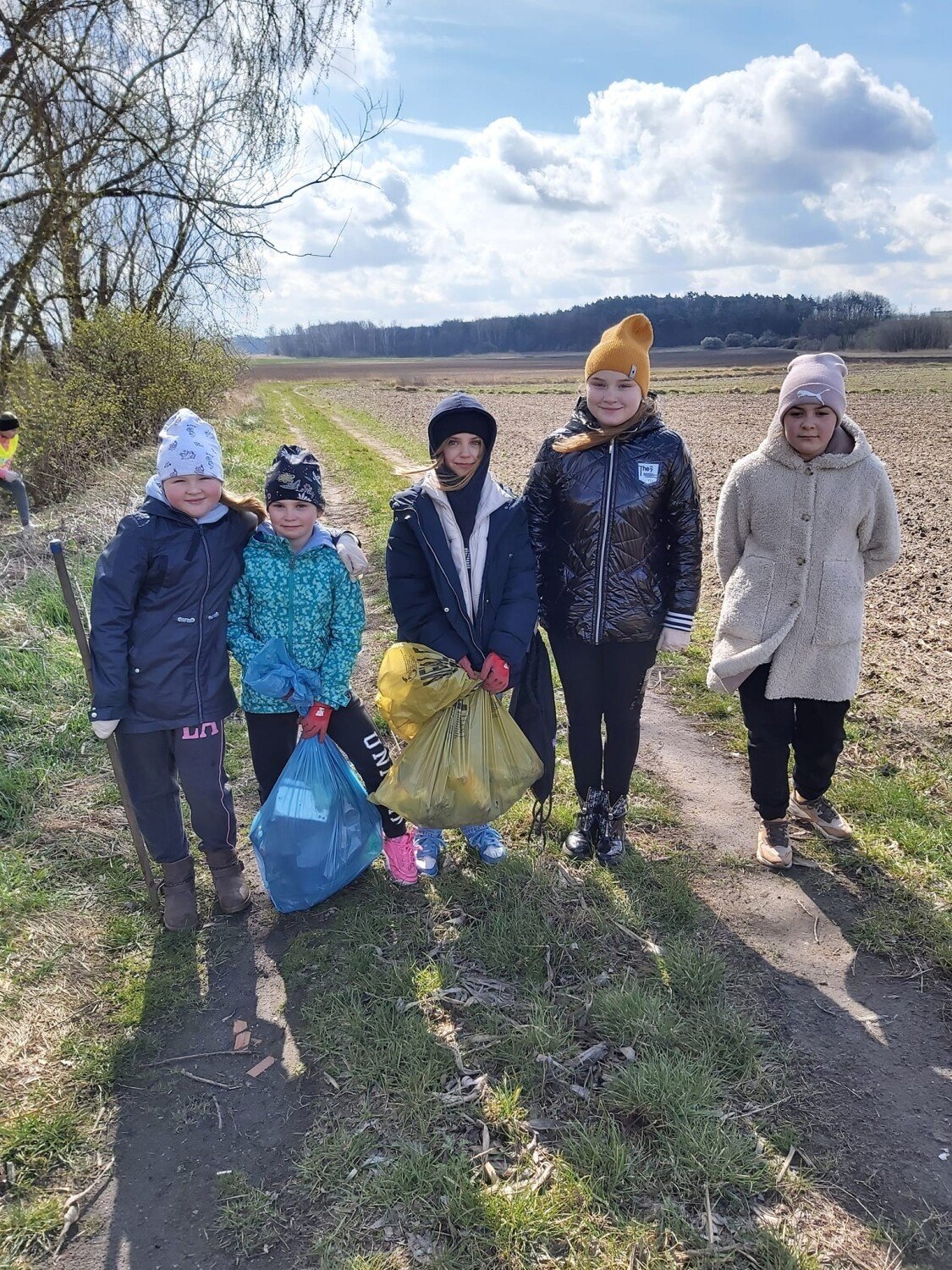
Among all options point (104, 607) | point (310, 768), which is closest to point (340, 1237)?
point (310, 768)

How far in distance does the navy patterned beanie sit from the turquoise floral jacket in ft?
0.66

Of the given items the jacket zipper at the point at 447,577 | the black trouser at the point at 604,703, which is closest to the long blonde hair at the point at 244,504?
the jacket zipper at the point at 447,577

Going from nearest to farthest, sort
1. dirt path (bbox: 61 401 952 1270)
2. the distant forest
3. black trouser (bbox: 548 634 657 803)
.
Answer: dirt path (bbox: 61 401 952 1270) < black trouser (bbox: 548 634 657 803) < the distant forest

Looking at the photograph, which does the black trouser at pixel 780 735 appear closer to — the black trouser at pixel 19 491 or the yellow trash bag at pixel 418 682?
the yellow trash bag at pixel 418 682

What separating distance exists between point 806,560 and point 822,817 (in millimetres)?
1333

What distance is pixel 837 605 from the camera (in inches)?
127

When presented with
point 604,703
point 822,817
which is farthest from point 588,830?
point 822,817

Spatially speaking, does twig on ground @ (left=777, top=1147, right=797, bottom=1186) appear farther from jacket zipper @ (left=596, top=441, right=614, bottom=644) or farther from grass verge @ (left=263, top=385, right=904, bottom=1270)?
jacket zipper @ (left=596, top=441, right=614, bottom=644)

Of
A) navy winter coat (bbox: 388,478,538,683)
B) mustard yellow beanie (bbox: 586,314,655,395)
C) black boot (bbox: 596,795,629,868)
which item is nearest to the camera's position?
mustard yellow beanie (bbox: 586,314,655,395)

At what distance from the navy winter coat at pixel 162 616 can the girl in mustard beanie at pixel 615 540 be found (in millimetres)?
1350

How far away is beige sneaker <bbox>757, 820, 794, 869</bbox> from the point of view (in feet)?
11.4

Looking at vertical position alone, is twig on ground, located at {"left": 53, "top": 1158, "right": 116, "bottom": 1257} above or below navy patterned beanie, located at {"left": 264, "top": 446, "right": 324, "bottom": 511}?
below

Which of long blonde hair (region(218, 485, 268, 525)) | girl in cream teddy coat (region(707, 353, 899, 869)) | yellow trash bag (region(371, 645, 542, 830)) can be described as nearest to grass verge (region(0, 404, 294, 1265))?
yellow trash bag (region(371, 645, 542, 830))

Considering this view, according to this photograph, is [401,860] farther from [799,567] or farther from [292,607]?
[799,567]
